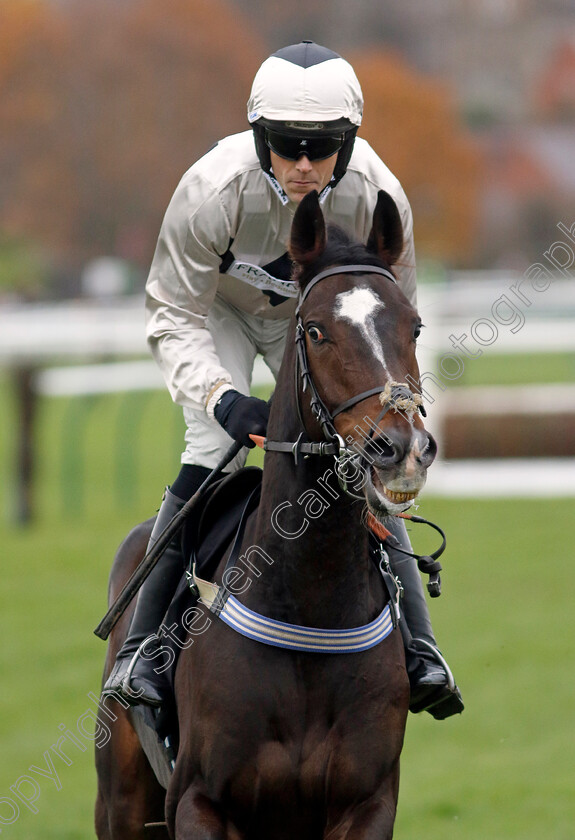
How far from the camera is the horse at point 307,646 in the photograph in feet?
11.9

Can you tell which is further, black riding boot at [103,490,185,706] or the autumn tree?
the autumn tree

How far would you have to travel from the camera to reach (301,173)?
160 inches

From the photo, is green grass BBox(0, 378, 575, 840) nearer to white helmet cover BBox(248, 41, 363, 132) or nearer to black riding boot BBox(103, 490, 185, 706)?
black riding boot BBox(103, 490, 185, 706)

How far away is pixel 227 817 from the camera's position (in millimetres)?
3758

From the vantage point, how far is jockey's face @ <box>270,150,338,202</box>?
160 inches

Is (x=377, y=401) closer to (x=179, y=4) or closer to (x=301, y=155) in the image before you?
(x=301, y=155)

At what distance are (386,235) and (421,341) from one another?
35.7ft

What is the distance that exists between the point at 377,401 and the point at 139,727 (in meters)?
1.87

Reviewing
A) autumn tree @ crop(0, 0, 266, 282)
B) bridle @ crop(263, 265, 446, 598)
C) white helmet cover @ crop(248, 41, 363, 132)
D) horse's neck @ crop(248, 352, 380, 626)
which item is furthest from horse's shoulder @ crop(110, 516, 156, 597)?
autumn tree @ crop(0, 0, 266, 282)

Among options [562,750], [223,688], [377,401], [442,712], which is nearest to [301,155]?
[377,401]

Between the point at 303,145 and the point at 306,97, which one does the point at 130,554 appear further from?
the point at 306,97

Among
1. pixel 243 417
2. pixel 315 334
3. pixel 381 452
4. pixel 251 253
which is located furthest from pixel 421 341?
pixel 381 452

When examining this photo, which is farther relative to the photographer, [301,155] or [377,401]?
[301,155]

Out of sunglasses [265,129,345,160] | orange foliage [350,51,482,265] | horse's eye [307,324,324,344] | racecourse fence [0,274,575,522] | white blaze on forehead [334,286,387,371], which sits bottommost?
orange foliage [350,51,482,265]
